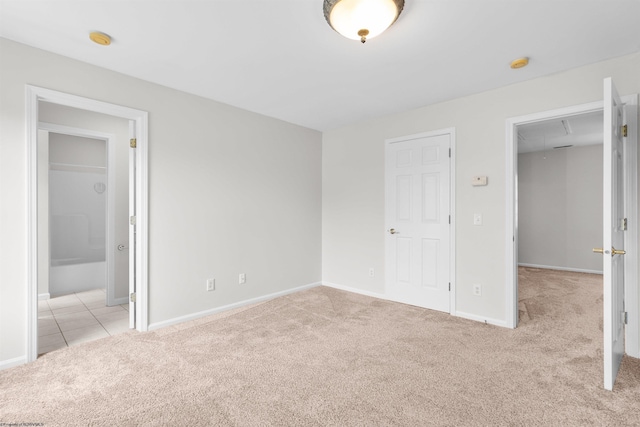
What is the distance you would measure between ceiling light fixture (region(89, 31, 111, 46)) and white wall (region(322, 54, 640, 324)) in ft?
9.71

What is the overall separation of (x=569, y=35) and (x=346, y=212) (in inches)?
116

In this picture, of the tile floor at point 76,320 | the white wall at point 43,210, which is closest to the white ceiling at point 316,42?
the white wall at point 43,210

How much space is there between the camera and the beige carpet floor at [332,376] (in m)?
1.75

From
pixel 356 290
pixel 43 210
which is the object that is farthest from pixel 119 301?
pixel 356 290

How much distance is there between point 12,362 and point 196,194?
6.28ft

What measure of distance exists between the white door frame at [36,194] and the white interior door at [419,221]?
109 inches

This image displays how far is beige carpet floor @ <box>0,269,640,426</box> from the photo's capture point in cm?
175

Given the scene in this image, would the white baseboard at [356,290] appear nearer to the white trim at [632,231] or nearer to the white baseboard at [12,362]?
the white trim at [632,231]

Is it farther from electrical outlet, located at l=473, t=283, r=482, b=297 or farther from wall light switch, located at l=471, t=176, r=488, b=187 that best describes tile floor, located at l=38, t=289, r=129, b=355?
wall light switch, located at l=471, t=176, r=488, b=187

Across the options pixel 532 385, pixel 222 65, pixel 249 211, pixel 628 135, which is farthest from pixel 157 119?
pixel 628 135

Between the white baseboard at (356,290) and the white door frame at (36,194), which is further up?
the white door frame at (36,194)

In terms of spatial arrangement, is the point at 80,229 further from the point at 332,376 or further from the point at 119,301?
the point at 332,376

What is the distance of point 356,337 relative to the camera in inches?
111

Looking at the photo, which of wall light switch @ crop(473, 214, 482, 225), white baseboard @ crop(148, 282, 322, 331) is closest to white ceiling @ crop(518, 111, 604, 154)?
wall light switch @ crop(473, 214, 482, 225)
